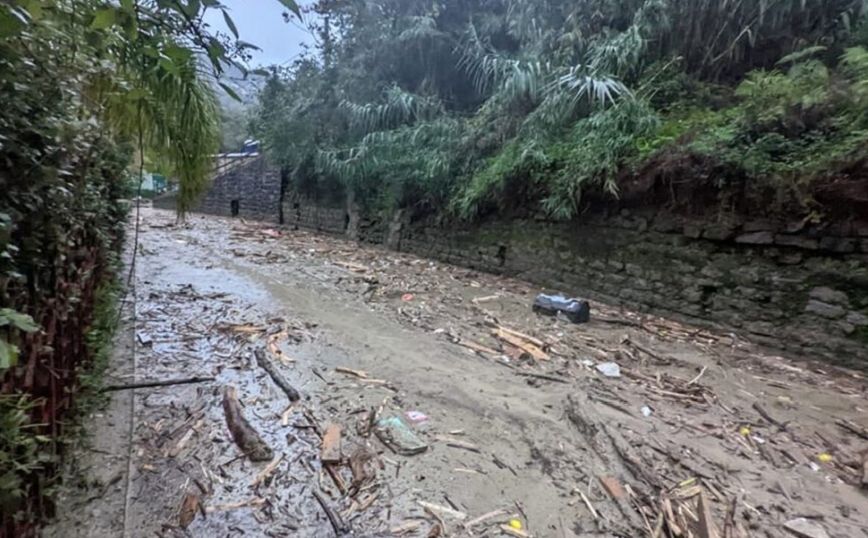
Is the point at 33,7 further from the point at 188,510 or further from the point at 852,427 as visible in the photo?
the point at 852,427

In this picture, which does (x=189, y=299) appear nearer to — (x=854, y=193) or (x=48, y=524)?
(x=48, y=524)

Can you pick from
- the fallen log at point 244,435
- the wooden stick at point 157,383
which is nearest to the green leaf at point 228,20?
the fallen log at point 244,435

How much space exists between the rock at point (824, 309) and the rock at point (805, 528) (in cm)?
253

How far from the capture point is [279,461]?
7.18 ft

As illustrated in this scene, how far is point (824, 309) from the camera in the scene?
373 centimetres

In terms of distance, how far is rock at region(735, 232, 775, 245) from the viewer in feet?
13.2

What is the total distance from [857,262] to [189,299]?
20.1ft

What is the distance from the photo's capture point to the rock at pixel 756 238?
4.04 meters

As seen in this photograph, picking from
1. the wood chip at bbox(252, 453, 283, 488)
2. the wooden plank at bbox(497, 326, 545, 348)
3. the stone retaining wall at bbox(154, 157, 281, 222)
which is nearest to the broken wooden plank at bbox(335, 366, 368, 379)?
the wood chip at bbox(252, 453, 283, 488)

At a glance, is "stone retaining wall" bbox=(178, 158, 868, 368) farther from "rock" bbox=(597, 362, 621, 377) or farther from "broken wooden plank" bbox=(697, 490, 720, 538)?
"broken wooden plank" bbox=(697, 490, 720, 538)

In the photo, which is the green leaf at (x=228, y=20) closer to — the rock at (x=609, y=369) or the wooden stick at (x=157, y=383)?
the wooden stick at (x=157, y=383)

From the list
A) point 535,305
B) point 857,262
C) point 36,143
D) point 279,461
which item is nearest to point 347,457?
point 279,461

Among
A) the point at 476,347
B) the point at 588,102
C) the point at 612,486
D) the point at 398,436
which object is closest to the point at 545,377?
the point at 476,347

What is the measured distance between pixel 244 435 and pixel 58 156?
1.62 metres
